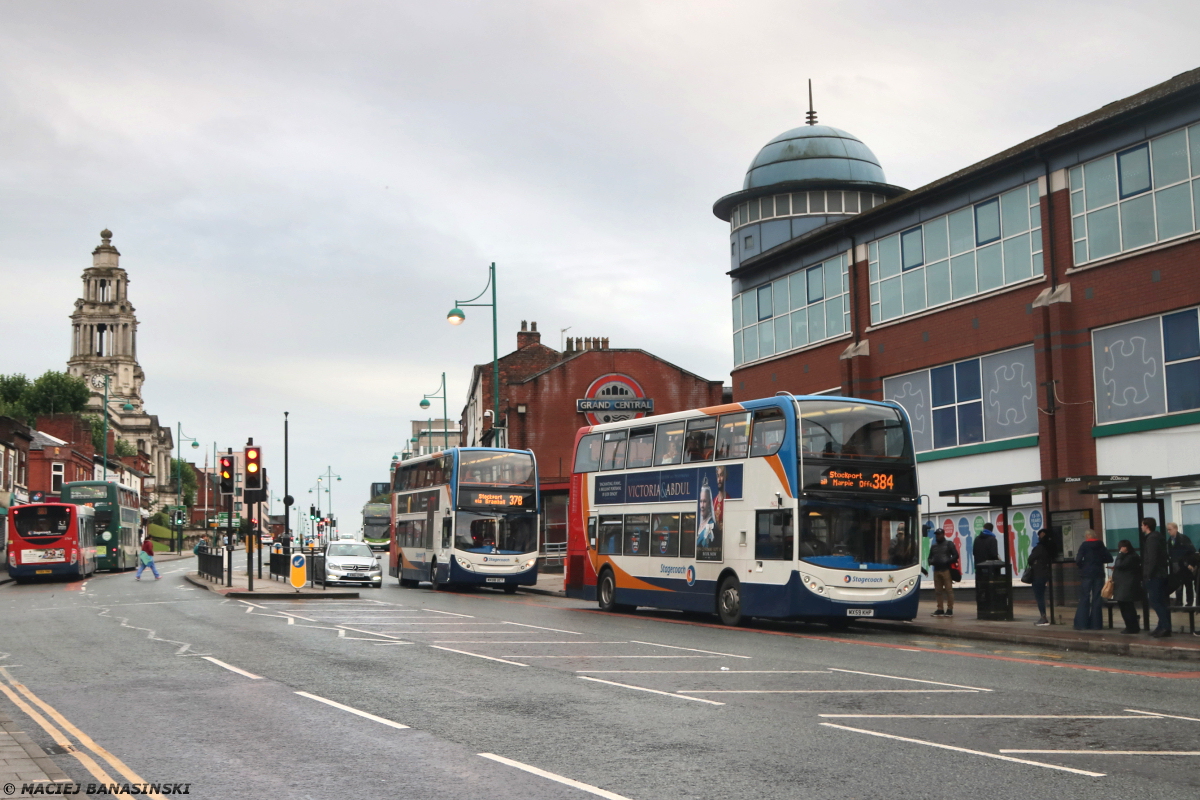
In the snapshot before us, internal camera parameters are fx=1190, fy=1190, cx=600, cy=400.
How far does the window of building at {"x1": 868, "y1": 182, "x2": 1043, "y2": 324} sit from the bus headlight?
35.8ft

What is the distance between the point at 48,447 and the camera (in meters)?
87.3

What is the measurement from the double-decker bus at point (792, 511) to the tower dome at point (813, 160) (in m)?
18.8

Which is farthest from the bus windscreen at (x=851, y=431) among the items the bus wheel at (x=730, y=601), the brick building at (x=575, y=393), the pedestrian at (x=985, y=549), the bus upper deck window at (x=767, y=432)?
the brick building at (x=575, y=393)

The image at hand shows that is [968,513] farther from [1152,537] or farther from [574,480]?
[1152,537]

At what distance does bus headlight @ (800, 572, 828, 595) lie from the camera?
68.3 feet

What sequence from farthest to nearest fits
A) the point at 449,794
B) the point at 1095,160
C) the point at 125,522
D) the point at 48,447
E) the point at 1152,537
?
the point at 48,447
the point at 125,522
the point at 1095,160
the point at 1152,537
the point at 449,794

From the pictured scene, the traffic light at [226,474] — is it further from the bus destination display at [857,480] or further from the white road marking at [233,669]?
the bus destination display at [857,480]

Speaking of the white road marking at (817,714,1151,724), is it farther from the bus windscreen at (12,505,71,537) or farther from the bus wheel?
the bus windscreen at (12,505,71,537)

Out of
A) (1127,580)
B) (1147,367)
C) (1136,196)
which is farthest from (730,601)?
(1136,196)

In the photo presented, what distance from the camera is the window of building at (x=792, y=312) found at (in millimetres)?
34875

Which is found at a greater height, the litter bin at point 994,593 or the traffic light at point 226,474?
the traffic light at point 226,474

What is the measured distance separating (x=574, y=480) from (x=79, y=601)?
13220 millimetres

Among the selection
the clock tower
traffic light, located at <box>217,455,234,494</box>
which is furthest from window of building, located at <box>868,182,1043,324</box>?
the clock tower

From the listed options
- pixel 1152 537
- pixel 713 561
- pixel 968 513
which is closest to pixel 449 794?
pixel 1152 537
